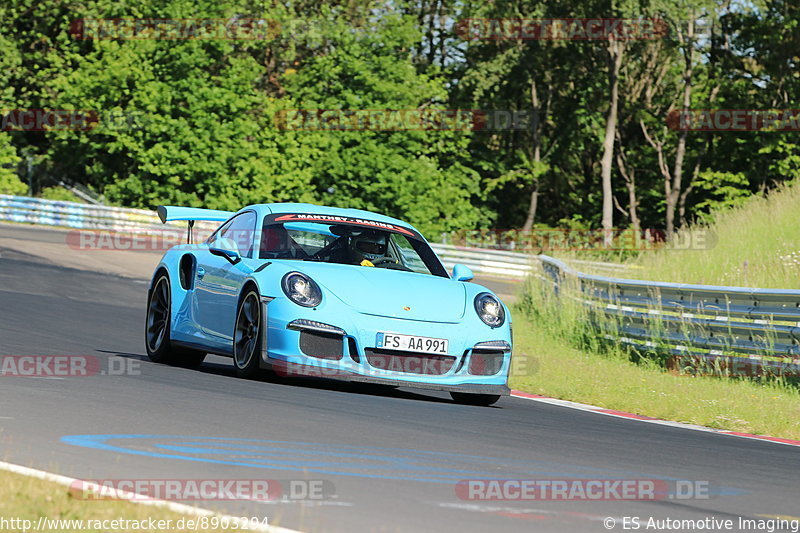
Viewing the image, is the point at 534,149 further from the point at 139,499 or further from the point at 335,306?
the point at 139,499

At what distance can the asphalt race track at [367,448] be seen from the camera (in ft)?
17.3

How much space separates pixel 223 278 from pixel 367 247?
1.16m

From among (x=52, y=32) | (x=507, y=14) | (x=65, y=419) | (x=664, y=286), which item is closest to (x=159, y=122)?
(x=52, y=32)

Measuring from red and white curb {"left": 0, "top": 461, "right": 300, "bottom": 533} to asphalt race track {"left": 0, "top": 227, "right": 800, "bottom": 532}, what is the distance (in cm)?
16

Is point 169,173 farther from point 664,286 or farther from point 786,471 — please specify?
point 786,471

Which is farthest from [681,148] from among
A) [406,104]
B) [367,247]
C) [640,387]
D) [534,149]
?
[367,247]

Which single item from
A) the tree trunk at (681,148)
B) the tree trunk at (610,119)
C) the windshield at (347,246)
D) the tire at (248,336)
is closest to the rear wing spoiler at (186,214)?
the windshield at (347,246)

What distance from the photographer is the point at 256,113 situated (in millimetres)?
53094

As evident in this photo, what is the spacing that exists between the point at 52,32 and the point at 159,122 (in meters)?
10.5

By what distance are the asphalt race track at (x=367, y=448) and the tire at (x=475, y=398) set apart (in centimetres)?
17

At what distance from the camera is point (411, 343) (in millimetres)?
9234

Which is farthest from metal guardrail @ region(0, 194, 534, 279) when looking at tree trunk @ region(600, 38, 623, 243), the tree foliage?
tree trunk @ region(600, 38, 623, 243)

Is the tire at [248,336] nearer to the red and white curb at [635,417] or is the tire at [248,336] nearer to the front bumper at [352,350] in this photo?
the front bumper at [352,350]

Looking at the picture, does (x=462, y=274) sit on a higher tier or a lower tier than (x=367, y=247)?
lower
